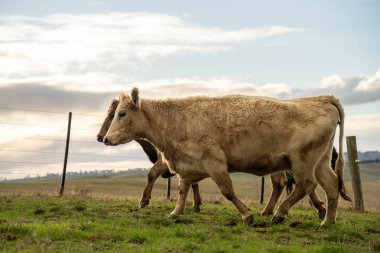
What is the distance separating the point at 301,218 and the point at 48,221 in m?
5.35

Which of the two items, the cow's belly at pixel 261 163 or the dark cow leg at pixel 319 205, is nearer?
the cow's belly at pixel 261 163

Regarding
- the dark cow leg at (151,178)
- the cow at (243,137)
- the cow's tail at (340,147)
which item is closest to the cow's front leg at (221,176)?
the cow at (243,137)

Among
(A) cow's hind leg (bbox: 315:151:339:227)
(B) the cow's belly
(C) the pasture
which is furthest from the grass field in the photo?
(B) the cow's belly

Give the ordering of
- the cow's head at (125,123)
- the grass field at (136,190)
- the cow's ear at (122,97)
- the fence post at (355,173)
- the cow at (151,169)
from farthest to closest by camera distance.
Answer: the grass field at (136,190) < the fence post at (355,173) < the cow at (151,169) < the cow's ear at (122,97) < the cow's head at (125,123)

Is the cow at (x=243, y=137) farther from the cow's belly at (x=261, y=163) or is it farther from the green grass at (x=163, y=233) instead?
the green grass at (x=163, y=233)

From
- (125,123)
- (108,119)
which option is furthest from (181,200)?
(108,119)

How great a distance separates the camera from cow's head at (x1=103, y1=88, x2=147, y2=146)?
11102mm

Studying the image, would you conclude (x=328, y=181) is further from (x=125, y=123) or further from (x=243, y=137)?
(x=125, y=123)

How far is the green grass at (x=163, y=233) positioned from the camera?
7656 millimetres

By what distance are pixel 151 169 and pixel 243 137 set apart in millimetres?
3632

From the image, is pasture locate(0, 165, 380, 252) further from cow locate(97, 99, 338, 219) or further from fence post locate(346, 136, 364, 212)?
fence post locate(346, 136, 364, 212)

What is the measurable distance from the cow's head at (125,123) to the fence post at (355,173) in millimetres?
9195

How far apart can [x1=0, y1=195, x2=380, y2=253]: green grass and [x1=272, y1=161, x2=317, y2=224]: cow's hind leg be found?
30 cm

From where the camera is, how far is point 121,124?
11102 mm
